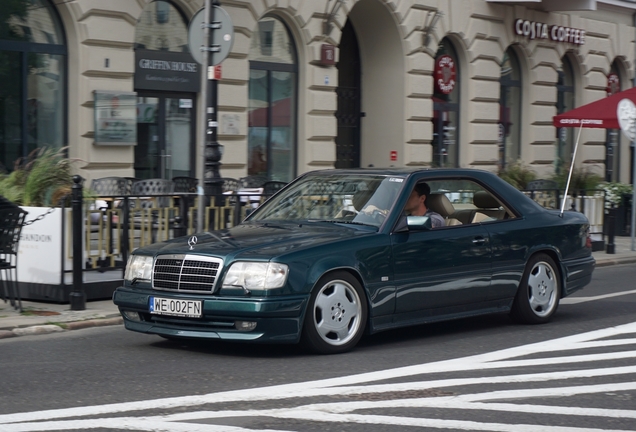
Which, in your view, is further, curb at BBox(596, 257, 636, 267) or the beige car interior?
curb at BBox(596, 257, 636, 267)

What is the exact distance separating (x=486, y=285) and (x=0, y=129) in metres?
→ 10.1

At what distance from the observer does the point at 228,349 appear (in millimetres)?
8492

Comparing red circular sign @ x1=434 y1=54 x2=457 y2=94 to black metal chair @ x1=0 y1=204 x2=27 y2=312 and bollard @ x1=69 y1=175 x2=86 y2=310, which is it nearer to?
bollard @ x1=69 y1=175 x2=86 y2=310

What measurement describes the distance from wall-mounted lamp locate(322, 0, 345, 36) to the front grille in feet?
47.1

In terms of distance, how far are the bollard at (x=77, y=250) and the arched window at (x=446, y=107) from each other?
50.9 feet

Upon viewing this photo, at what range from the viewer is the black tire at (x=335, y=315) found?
7.96 m

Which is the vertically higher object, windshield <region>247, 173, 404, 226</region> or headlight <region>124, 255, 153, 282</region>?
windshield <region>247, 173, 404, 226</region>

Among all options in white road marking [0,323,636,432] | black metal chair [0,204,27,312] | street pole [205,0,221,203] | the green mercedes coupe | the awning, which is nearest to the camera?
white road marking [0,323,636,432]

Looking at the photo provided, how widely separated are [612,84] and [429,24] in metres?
10.4

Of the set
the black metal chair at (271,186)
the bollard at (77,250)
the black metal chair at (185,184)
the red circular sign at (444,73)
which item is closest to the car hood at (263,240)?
the bollard at (77,250)

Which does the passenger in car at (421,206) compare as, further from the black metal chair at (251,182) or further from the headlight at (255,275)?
the black metal chair at (251,182)

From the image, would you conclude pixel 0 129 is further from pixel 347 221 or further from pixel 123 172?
pixel 347 221

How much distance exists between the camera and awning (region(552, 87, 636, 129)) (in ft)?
65.6

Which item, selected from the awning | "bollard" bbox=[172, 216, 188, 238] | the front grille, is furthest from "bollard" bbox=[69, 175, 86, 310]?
the awning
